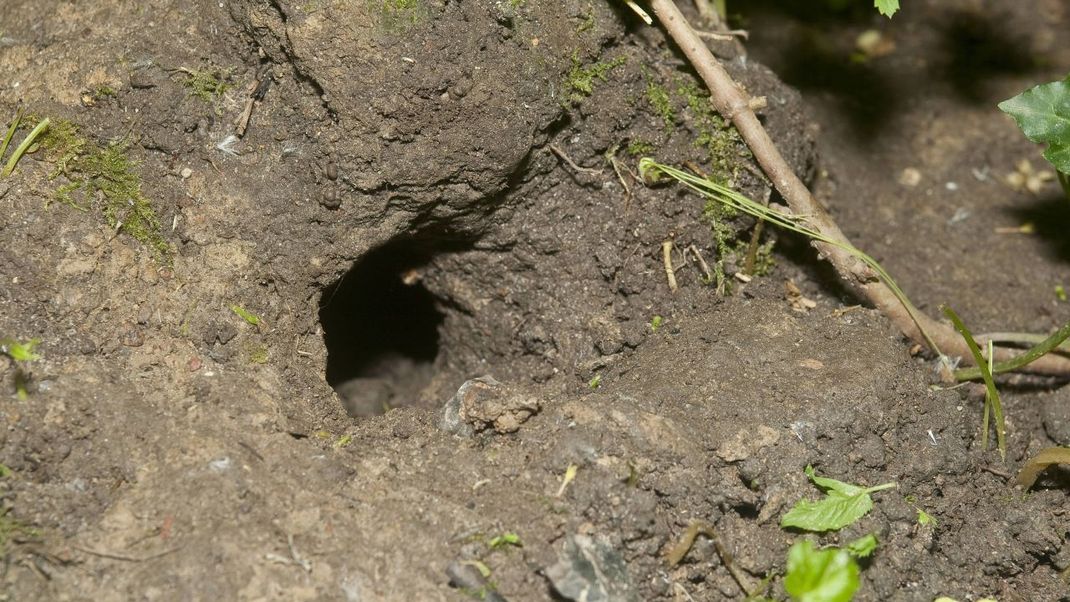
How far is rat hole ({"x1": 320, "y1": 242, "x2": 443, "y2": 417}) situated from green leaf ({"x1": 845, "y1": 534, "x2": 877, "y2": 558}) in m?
1.40

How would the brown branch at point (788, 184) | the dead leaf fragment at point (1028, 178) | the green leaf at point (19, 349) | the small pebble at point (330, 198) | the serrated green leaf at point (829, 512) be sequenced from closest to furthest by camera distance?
the green leaf at point (19, 349) < the serrated green leaf at point (829, 512) < the small pebble at point (330, 198) < the brown branch at point (788, 184) < the dead leaf fragment at point (1028, 178)

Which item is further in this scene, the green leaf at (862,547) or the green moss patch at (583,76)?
the green moss patch at (583,76)

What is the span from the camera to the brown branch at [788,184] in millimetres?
2568

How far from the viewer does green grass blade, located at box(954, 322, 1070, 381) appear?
2.45 m

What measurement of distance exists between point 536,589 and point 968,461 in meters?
1.23

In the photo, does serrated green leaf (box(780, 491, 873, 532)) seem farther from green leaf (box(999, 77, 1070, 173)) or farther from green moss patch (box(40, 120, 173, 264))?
green moss patch (box(40, 120, 173, 264))

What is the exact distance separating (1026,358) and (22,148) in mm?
2802

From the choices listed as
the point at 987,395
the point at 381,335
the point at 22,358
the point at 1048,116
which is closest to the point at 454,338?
the point at 381,335

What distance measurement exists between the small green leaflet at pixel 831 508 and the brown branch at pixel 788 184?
0.63 m

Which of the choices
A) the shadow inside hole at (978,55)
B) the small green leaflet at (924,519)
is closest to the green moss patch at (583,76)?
the small green leaflet at (924,519)

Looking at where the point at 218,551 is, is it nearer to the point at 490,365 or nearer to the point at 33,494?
the point at 33,494

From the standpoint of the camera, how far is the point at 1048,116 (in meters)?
2.46

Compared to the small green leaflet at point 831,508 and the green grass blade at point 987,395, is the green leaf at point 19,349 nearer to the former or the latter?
the small green leaflet at point 831,508

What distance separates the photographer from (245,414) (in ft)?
7.08
